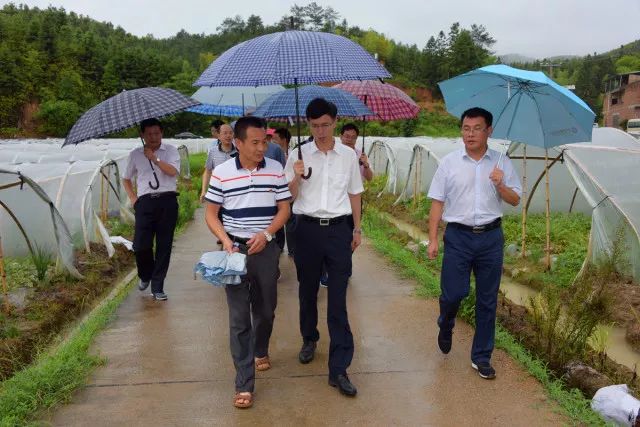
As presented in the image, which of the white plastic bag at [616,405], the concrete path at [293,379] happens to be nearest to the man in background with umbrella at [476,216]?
the concrete path at [293,379]

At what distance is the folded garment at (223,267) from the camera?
3.31 metres

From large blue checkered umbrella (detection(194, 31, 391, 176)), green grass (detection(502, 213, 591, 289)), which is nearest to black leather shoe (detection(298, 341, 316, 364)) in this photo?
large blue checkered umbrella (detection(194, 31, 391, 176))

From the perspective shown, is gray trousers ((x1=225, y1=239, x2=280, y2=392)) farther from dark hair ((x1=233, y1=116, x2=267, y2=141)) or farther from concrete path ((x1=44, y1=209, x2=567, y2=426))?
dark hair ((x1=233, y1=116, x2=267, y2=141))

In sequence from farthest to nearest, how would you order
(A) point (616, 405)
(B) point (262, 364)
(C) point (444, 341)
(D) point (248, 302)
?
(C) point (444, 341) < (B) point (262, 364) < (D) point (248, 302) < (A) point (616, 405)

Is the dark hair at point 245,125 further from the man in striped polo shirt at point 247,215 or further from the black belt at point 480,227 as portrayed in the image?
the black belt at point 480,227

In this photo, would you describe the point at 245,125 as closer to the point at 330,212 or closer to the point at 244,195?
the point at 244,195

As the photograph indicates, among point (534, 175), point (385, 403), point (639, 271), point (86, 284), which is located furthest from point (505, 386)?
point (534, 175)

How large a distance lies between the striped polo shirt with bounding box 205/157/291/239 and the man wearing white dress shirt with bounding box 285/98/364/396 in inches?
8.1

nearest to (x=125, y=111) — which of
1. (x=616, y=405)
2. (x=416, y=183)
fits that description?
(x=616, y=405)

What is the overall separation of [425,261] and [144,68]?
54.4m

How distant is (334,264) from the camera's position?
365 centimetres

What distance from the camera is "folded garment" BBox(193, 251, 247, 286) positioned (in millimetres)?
3311

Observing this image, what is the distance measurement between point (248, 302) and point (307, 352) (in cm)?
87

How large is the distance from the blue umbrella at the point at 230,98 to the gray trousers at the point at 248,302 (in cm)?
390
